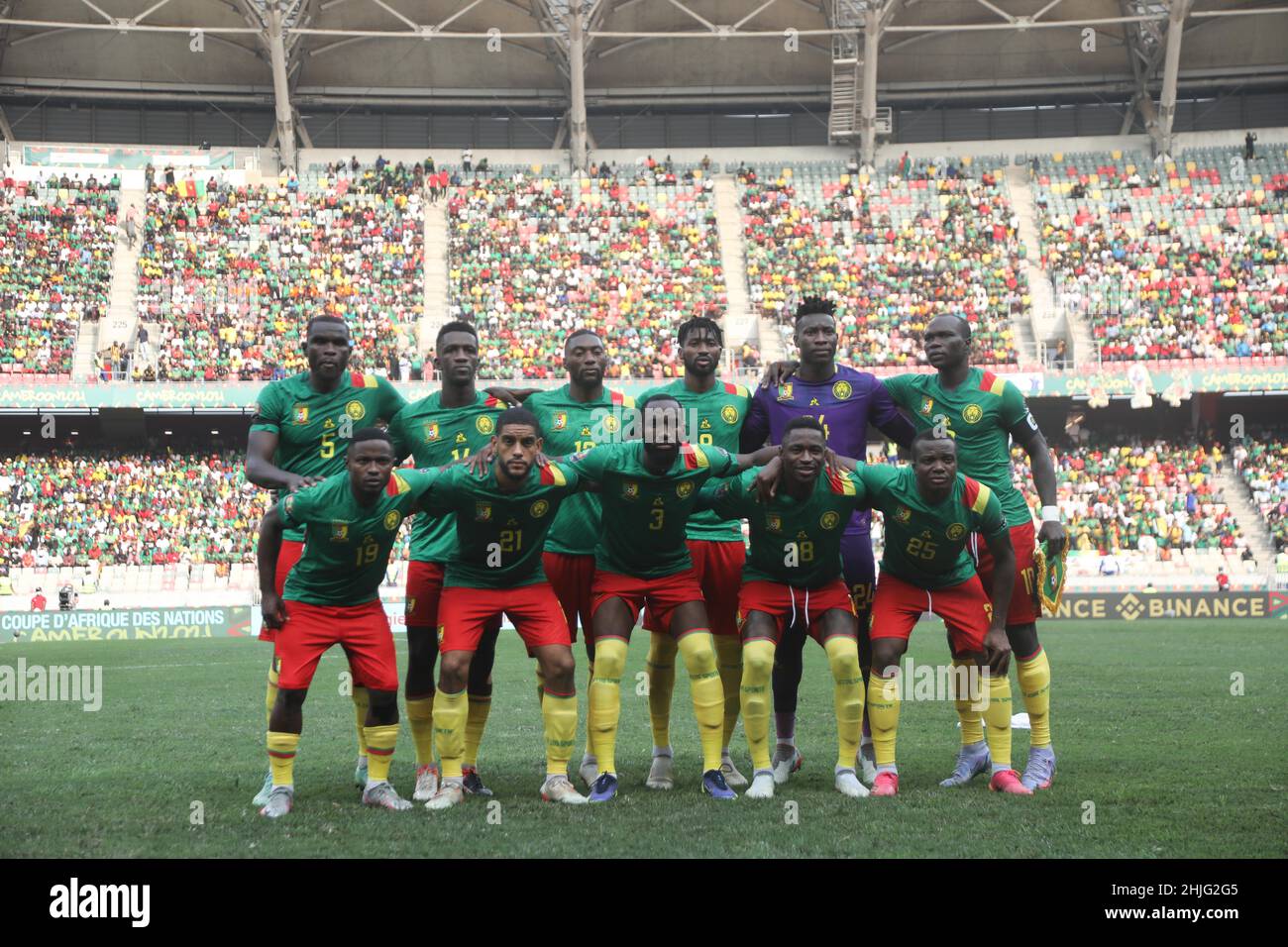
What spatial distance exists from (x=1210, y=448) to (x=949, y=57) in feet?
50.8

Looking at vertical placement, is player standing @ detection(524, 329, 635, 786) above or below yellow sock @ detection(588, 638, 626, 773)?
above

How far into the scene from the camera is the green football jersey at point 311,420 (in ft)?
24.0

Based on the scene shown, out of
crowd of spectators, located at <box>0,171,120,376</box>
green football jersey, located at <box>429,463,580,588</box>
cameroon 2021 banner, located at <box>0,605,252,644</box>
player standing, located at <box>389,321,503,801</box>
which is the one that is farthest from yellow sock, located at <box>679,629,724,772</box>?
crowd of spectators, located at <box>0,171,120,376</box>

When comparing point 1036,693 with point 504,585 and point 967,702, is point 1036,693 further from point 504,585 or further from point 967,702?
point 504,585

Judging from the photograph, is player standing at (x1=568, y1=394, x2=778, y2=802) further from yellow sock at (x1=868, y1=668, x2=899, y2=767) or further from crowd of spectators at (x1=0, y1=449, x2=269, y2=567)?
crowd of spectators at (x1=0, y1=449, x2=269, y2=567)

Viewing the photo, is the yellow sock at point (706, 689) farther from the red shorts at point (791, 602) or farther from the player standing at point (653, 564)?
the red shorts at point (791, 602)

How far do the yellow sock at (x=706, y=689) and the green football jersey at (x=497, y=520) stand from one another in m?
0.89

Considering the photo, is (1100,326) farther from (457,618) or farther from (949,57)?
(457,618)

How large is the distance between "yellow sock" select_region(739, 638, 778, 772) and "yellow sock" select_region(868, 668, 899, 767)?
0.57 m

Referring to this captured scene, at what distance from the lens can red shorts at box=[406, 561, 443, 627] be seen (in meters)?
7.23

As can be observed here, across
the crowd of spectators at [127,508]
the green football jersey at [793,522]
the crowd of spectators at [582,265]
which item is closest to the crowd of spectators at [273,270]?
the crowd of spectators at [582,265]

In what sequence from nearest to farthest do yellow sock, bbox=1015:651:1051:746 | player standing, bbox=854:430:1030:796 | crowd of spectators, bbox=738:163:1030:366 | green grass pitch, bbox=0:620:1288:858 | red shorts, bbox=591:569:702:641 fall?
green grass pitch, bbox=0:620:1288:858 < player standing, bbox=854:430:1030:796 < red shorts, bbox=591:569:702:641 < yellow sock, bbox=1015:651:1051:746 < crowd of spectators, bbox=738:163:1030:366
